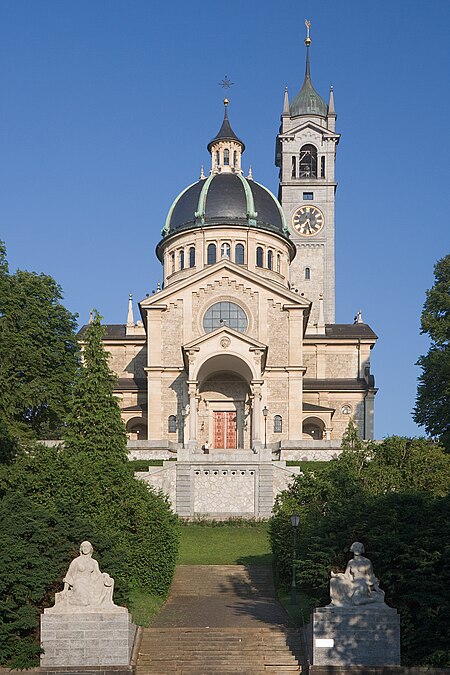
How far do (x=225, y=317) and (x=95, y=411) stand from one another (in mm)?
18953

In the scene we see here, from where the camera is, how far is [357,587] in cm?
2112

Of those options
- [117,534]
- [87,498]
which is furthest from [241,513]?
[117,534]

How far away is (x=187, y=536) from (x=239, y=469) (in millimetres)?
5468

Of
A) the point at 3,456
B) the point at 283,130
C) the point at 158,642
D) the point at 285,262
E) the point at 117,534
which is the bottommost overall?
the point at 158,642

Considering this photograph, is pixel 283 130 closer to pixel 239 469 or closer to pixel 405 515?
pixel 239 469

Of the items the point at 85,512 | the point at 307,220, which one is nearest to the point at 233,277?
the point at 307,220

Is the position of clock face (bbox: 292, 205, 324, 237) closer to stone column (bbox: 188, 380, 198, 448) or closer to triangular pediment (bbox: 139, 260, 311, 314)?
triangular pediment (bbox: 139, 260, 311, 314)

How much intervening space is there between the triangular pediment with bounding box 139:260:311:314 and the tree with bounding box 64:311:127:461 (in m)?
14.5

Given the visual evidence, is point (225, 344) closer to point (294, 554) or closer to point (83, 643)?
point (294, 554)

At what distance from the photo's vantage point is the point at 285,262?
67.7m

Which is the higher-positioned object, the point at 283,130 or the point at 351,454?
the point at 283,130

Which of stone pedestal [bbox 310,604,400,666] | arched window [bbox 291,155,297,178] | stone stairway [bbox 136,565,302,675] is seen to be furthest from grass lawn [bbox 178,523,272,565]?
arched window [bbox 291,155,297,178]

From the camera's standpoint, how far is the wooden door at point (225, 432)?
2205 inches

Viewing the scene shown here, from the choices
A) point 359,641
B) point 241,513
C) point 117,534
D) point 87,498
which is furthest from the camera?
point 241,513
